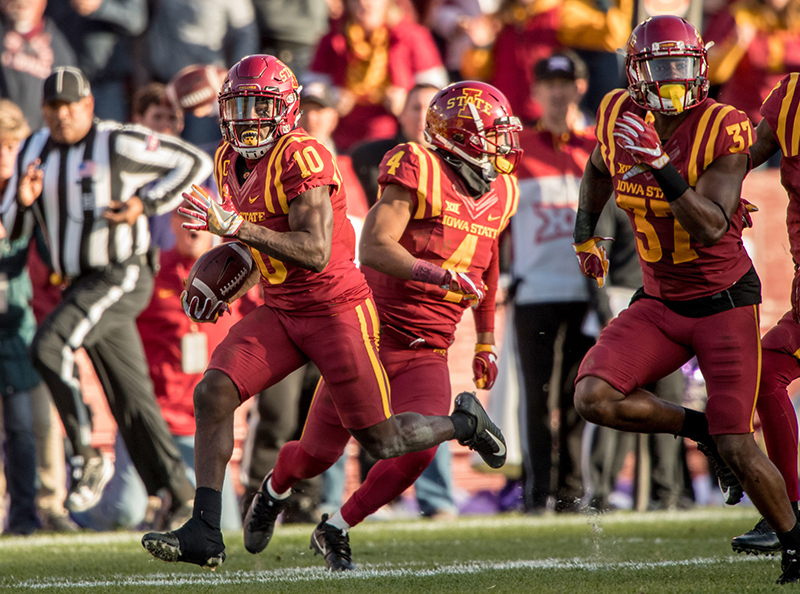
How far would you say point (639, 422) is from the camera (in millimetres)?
4305

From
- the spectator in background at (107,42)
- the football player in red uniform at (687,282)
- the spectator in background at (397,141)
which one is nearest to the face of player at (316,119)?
the spectator in background at (397,141)

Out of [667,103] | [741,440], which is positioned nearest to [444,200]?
[667,103]

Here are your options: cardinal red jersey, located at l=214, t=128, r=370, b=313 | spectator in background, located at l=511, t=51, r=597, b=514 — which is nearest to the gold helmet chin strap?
cardinal red jersey, located at l=214, t=128, r=370, b=313

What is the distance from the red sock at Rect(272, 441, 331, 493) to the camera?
15.7 feet

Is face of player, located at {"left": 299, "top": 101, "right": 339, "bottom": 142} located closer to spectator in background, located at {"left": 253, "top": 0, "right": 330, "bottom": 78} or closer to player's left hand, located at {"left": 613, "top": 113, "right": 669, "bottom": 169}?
spectator in background, located at {"left": 253, "top": 0, "right": 330, "bottom": 78}

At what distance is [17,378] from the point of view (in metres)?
6.73

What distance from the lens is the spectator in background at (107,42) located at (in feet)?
28.3

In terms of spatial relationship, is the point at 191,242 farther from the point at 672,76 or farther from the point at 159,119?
the point at 672,76

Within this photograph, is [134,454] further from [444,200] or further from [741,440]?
[741,440]

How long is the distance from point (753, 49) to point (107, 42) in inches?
202

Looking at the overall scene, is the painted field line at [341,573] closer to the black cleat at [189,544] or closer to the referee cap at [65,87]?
the black cleat at [189,544]

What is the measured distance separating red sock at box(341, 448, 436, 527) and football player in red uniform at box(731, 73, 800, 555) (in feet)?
4.52

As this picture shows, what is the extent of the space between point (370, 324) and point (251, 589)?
3.71 feet

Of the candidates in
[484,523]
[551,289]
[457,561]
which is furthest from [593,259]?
[484,523]
